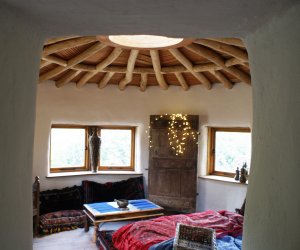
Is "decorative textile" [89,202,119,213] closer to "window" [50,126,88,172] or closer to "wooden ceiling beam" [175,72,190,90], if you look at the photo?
"window" [50,126,88,172]

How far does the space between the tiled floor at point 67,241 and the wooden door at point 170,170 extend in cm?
149

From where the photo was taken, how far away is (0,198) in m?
0.83

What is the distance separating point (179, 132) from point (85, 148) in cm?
A: 190

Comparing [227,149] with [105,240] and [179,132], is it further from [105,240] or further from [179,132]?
[105,240]

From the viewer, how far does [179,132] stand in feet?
18.6

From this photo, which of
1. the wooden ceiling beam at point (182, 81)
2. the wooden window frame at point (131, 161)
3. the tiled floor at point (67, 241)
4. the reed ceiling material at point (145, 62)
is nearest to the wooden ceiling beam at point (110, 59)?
the reed ceiling material at point (145, 62)

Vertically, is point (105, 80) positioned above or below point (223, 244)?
above

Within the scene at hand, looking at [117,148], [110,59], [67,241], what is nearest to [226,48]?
[110,59]

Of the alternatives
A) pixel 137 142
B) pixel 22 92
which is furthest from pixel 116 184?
pixel 22 92

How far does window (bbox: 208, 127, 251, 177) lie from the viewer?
5422 millimetres

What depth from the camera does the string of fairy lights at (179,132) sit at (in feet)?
18.4

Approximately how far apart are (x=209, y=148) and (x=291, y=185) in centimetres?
505

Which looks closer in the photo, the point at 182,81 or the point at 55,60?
the point at 55,60

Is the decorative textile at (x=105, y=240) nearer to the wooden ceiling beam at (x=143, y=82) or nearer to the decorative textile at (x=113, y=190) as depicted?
the decorative textile at (x=113, y=190)
